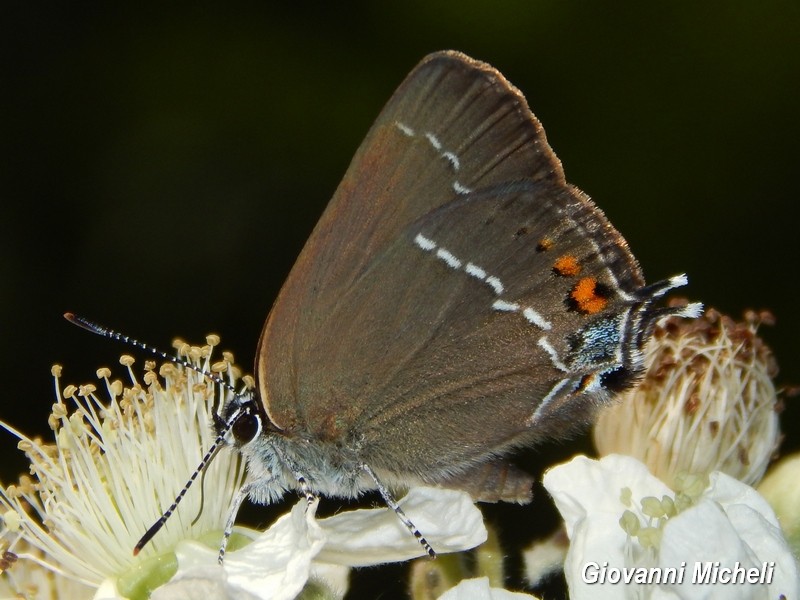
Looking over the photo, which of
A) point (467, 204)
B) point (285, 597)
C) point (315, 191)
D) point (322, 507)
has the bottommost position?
point (285, 597)

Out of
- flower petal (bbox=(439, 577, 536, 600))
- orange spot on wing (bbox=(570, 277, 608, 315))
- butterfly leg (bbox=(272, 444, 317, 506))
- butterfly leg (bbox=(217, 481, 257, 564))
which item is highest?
orange spot on wing (bbox=(570, 277, 608, 315))

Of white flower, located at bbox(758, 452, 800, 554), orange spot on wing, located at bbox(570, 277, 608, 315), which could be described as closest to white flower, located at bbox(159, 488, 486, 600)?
orange spot on wing, located at bbox(570, 277, 608, 315)

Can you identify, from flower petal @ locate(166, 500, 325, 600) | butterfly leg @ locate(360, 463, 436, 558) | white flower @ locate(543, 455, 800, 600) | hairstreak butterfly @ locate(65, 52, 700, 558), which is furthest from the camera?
hairstreak butterfly @ locate(65, 52, 700, 558)

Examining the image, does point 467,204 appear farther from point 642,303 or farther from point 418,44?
point 418,44

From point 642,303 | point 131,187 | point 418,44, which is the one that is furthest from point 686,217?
point 131,187

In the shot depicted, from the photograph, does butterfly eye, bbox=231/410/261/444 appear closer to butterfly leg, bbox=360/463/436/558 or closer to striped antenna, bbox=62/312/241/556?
striped antenna, bbox=62/312/241/556

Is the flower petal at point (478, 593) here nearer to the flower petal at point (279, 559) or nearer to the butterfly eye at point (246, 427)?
the flower petal at point (279, 559)

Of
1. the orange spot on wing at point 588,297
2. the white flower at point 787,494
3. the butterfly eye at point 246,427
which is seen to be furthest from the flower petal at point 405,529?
the white flower at point 787,494

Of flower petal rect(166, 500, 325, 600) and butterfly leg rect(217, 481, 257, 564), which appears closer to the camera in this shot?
flower petal rect(166, 500, 325, 600)

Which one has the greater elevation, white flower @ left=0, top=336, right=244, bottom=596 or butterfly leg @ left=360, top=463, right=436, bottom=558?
white flower @ left=0, top=336, right=244, bottom=596
